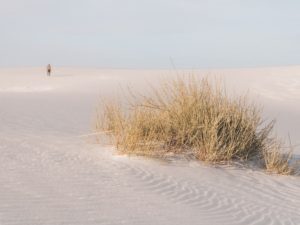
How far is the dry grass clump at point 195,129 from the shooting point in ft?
17.7

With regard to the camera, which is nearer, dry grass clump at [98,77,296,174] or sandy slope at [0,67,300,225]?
sandy slope at [0,67,300,225]

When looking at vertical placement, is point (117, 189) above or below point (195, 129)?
below

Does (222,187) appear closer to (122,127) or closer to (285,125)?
(122,127)

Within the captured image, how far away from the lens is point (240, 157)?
559cm

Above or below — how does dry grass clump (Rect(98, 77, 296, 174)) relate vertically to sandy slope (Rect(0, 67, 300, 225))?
above

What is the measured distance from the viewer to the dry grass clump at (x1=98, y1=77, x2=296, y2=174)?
541 cm

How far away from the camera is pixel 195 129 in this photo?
560 centimetres

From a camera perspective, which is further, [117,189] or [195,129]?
[195,129]

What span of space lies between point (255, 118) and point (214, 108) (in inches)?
21.3

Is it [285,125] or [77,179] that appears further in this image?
[285,125]

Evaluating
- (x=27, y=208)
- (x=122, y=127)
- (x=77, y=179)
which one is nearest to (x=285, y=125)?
(x=122, y=127)

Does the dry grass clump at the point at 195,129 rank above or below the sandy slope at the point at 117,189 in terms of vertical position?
above

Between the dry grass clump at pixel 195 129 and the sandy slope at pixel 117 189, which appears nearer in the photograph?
the sandy slope at pixel 117 189

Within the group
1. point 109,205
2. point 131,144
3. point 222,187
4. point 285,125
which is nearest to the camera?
point 109,205
